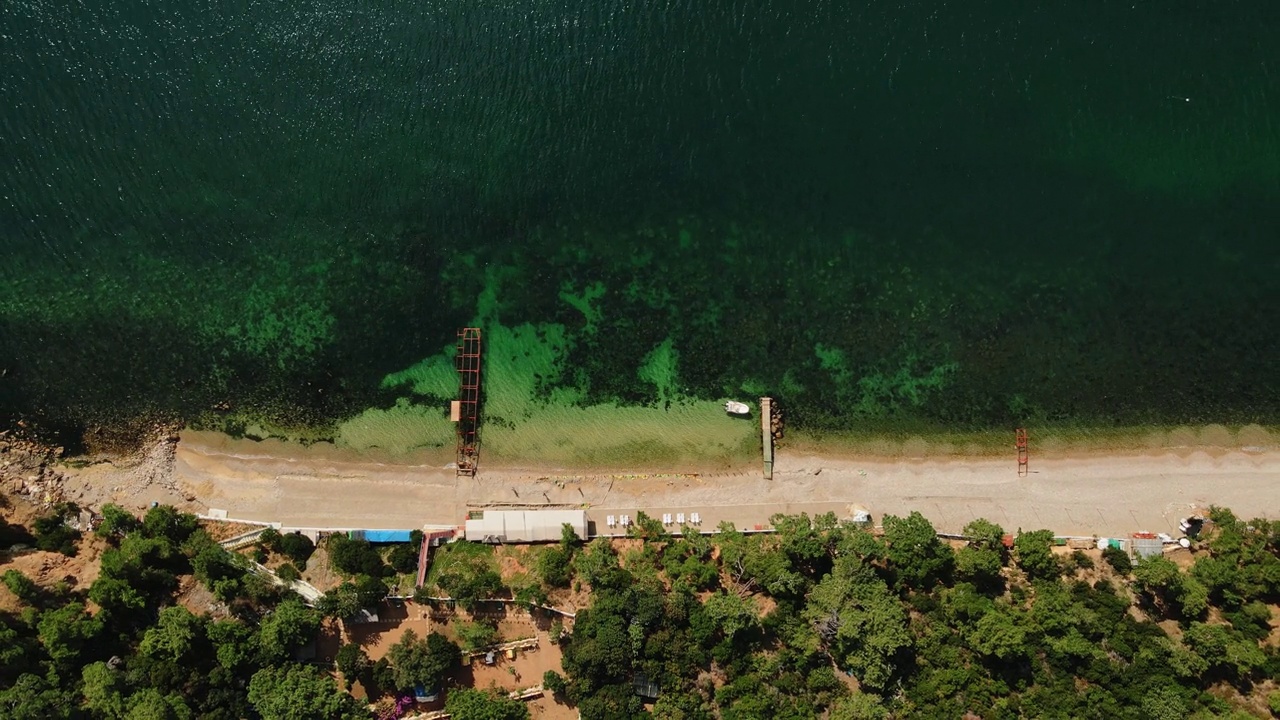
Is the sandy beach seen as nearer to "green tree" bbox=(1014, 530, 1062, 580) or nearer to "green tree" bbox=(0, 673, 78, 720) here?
"green tree" bbox=(1014, 530, 1062, 580)

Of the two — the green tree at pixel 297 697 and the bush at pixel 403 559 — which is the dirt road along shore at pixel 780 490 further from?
the green tree at pixel 297 697

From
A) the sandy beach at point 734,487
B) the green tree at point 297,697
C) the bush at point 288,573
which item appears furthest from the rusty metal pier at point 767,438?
the bush at point 288,573

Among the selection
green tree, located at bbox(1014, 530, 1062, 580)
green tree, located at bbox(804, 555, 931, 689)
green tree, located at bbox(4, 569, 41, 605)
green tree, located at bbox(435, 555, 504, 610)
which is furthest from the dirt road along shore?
green tree, located at bbox(4, 569, 41, 605)

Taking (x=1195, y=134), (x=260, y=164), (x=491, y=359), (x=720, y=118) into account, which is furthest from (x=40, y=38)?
(x=1195, y=134)

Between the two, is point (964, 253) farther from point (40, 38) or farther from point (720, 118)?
point (40, 38)

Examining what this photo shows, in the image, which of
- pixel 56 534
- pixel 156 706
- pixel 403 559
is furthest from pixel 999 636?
pixel 56 534

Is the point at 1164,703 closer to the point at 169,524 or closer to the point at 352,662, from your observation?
the point at 352,662
